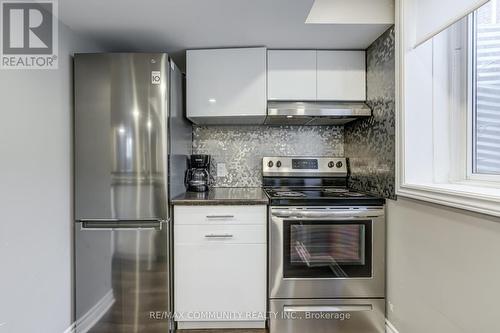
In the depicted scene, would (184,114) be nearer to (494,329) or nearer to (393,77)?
(393,77)

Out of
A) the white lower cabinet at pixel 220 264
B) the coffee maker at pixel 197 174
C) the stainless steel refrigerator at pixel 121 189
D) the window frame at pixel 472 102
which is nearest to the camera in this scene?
the window frame at pixel 472 102

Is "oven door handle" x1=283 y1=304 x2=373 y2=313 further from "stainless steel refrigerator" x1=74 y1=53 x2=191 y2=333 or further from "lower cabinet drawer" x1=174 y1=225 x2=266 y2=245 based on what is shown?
"stainless steel refrigerator" x1=74 y1=53 x2=191 y2=333

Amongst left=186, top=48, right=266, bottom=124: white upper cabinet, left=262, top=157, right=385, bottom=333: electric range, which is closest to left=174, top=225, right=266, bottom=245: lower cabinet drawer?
left=262, top=157, right=385, bottom=333: electric range

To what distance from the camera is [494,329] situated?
1.03m

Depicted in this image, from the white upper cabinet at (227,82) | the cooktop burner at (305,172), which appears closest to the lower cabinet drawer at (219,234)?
A: the cooktop burner at (305,172)

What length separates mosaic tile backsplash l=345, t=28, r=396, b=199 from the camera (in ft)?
5.67

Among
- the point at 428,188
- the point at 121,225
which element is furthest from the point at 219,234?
the point at 428,188

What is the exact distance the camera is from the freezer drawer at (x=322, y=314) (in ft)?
5.89

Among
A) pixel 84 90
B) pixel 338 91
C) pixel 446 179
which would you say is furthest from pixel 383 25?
pixel 84 90

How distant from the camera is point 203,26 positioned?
1724mm

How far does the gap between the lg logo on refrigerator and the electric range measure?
1.61 m

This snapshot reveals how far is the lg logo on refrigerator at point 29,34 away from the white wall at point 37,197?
0.05m

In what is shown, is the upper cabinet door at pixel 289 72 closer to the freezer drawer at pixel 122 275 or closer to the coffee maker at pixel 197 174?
the coffee maker at pixel 197 174

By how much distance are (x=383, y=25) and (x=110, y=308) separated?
258cm
